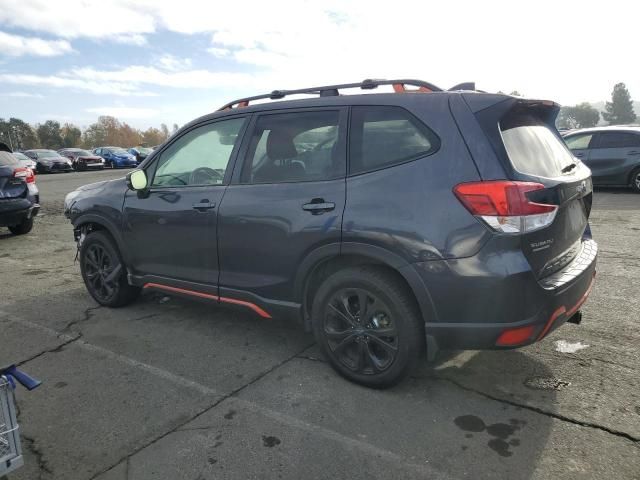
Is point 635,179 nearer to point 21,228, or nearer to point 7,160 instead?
point 7,160

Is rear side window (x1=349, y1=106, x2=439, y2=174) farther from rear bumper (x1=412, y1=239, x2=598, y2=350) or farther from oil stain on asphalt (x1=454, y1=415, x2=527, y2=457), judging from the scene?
oil stain on asphalt (x1=454, y1=415, x2=527, y2=457)

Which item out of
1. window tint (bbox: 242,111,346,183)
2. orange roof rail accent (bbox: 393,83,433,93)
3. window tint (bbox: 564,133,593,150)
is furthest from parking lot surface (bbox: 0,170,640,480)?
window tint (bbox: 564,133,593,150)

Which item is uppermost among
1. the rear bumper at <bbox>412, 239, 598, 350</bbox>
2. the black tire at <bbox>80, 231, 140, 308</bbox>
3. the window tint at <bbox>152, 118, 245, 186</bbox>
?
the window tint at <bbox>152, 118, 245, 186</bbox>

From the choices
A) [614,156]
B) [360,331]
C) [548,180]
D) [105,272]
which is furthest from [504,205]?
[614,156]

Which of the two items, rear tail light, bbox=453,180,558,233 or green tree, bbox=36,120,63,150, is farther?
green tree, bbox=36,120,63,150

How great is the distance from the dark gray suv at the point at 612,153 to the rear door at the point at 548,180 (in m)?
9.37

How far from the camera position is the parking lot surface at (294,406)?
2.44 m

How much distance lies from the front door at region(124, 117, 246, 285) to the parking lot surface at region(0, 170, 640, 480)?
23.4 inches

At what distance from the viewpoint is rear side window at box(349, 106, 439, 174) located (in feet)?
9.39

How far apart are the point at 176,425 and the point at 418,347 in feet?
4.76

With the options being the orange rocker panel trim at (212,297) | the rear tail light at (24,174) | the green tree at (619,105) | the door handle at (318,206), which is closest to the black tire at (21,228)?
the rear tail light at (24,174)

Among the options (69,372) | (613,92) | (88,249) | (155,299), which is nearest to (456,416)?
(69,372)

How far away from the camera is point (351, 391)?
3123 mm

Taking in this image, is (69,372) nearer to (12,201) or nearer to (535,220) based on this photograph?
(535,220)
